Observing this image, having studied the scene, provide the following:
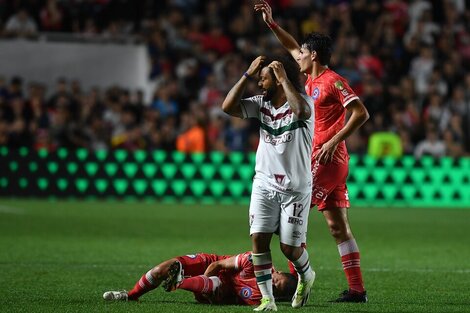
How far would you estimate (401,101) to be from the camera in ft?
71.8

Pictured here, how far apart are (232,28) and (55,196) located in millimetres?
5950

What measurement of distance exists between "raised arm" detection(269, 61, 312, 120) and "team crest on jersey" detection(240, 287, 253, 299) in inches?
57.9

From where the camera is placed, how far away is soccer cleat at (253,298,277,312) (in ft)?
25.3

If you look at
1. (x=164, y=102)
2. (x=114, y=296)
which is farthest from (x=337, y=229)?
(x=164, y=102)

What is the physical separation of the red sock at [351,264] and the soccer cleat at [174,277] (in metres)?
1.43

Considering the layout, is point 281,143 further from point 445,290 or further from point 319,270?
point 319,270

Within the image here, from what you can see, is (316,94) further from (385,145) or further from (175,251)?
(385,145)

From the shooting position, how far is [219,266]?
27.2 feet

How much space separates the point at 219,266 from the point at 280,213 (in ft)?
2.66

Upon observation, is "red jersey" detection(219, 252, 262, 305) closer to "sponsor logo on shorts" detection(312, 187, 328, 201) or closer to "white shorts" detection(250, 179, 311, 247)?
"white shorts" detection(250, 179, 311, 247)

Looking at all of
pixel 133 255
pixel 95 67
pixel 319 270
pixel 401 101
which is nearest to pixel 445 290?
pixel 319 270

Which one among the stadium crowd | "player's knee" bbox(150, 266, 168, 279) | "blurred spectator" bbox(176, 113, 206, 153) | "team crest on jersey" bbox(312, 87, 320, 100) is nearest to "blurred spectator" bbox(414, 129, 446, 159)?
the stadium crowd

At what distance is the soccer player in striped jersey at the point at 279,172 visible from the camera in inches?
304

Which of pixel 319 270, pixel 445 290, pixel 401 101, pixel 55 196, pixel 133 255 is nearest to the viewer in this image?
pixel 445 290
